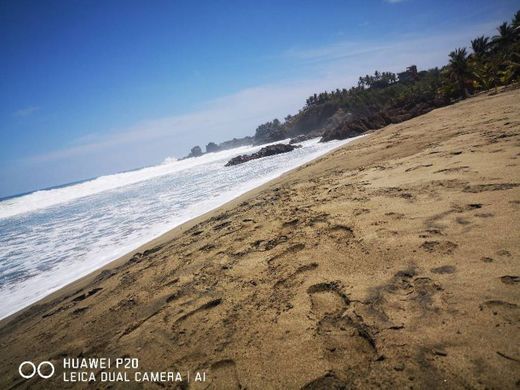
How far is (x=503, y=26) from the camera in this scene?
3784cm

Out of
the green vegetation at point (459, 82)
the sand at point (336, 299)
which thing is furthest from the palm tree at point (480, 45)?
the sand at point (336, 299)

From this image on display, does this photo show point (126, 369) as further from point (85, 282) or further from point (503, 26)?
point (503, 26)

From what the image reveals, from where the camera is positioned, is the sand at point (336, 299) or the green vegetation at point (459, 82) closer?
the sand at point (336, 299)

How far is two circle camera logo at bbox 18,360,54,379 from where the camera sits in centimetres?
335

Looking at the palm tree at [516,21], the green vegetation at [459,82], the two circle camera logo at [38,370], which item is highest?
the palm tree at [516,21]

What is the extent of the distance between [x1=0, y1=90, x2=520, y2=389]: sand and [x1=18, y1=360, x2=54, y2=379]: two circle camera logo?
79 millimetres

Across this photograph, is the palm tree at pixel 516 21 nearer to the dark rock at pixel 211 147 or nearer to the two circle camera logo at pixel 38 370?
the two circle camera logo at pixel 38 370

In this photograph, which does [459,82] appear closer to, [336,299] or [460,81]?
[460,81]

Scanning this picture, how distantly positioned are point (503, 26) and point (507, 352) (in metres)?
54.0

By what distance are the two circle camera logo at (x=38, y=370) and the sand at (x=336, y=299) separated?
3.1 inches

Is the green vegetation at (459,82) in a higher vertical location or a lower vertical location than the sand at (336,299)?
higher

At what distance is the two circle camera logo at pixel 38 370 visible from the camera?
3352 millimetres

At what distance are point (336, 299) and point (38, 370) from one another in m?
3.86

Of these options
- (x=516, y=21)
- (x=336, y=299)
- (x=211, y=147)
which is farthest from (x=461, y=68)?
(x=211, y=147)
